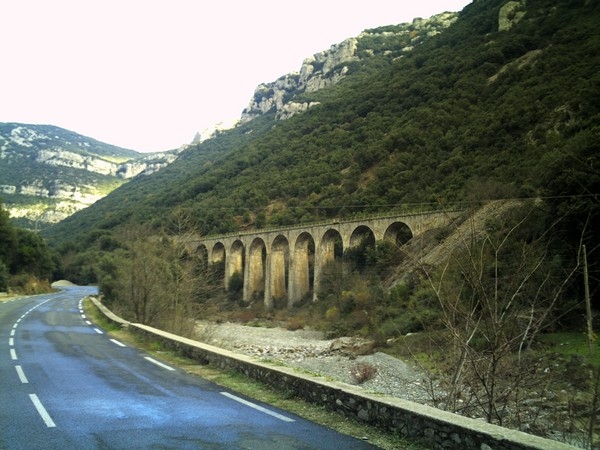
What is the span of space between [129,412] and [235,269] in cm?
6152

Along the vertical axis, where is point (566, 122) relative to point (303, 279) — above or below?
above

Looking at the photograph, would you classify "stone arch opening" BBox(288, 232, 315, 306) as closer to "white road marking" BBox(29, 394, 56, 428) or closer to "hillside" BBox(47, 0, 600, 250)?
"hillside" BBox(47, 0, 600, 250)

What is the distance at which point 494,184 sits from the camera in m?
36.0

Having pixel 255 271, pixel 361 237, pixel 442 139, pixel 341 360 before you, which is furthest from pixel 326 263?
pixel 341 360

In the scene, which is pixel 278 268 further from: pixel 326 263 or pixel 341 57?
pixel 341 57

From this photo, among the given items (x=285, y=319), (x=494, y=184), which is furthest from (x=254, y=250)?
(x=494, y=184)

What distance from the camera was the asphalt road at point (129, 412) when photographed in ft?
16.4

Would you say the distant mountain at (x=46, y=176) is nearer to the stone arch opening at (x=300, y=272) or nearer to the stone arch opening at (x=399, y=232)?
the stone arch opening at (x=300, y=272)

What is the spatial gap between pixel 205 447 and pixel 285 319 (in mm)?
44318

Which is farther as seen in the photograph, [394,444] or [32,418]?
[32,418]

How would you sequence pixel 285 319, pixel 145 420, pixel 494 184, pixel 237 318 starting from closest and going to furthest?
pixel 145 420 → pixel 494 184 → pixel 285 319 → pixel 237 318

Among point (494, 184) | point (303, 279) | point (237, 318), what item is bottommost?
point (237, 318)

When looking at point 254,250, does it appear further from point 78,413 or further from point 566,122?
point 78,413

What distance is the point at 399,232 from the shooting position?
45375 mm
